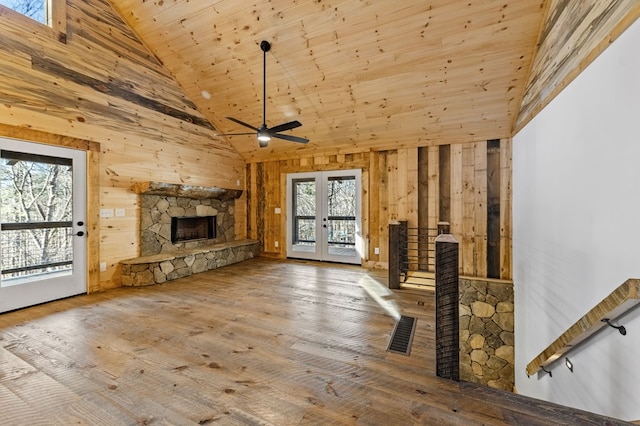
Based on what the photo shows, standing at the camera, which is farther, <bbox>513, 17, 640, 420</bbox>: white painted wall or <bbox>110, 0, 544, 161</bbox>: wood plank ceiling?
<bbox>110, 0, 544, 161</bbox>: wood plank ceiling

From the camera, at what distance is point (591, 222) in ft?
6.59

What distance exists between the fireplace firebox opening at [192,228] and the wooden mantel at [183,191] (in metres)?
0.51

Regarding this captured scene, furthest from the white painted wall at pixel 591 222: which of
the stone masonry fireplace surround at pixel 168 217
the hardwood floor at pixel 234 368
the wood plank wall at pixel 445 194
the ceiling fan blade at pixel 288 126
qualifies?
the stone masonry fireplace surround at pixel 168 217

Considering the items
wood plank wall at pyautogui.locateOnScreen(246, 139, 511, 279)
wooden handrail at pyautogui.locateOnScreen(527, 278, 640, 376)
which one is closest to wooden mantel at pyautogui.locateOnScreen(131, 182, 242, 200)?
wood plank wall at pyautogui.locateOnScreen(246, 139, 511, 279)

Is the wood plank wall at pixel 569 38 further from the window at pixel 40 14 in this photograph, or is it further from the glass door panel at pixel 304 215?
the window at pixel 40 14

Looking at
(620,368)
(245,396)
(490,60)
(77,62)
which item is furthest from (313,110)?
(620,368)

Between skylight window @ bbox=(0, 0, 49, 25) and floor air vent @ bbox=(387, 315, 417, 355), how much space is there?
18.4 ft

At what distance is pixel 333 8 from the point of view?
3.25 meters

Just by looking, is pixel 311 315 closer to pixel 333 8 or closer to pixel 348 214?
pixel 348 214

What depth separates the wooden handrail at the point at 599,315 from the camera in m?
1.33

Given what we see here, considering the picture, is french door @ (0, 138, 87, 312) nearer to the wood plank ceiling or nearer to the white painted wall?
the wood plank ceiling

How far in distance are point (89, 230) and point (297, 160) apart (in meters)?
4.12

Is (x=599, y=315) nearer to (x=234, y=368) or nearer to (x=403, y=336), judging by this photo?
(x=403, y=336)

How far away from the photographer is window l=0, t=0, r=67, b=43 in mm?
3107
